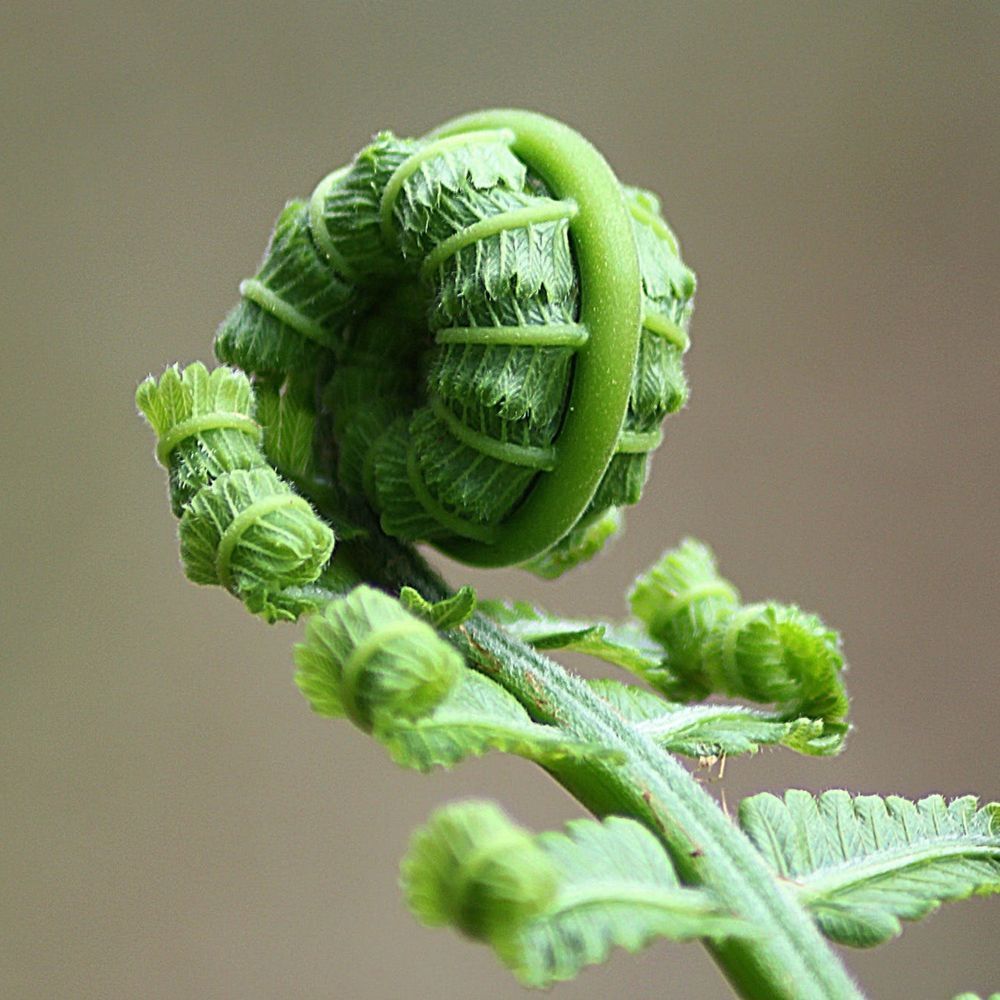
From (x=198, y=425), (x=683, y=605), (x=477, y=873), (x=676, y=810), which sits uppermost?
(x=683, y=605)

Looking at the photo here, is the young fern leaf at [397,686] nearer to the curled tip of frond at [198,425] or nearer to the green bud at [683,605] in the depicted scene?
the curled tip of frond at [198,425]

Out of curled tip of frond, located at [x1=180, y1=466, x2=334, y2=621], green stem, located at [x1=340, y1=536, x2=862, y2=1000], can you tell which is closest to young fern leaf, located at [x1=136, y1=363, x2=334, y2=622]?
curled tip of frond, located at [x1=180, y1=466, x2=334, y2=621]

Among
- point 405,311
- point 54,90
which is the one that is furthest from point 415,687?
point 54,90

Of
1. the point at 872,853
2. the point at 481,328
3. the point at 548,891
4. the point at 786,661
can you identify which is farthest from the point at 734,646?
the point at 548,891

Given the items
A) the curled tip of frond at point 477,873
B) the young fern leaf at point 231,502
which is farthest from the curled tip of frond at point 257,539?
the curled tip of frond at point 477,873

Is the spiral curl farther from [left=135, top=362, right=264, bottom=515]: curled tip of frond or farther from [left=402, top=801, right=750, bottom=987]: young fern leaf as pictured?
[left=402, top=801, right=750, bottom=987]: young fern leaf

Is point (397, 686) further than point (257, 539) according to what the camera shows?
No

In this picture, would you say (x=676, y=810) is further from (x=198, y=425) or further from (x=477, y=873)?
(x=198, y=425)
